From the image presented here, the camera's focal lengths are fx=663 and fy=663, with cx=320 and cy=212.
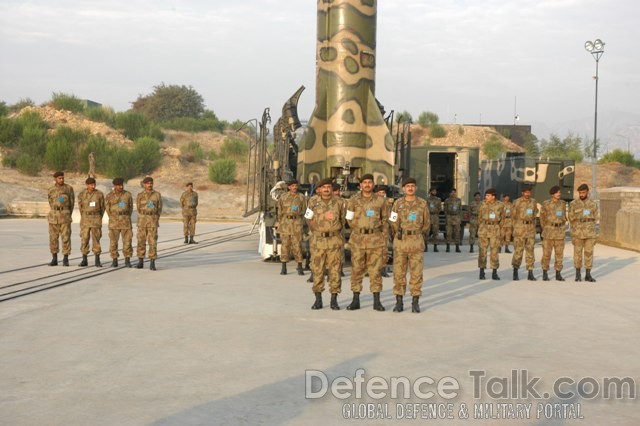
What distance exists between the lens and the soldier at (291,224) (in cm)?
1233

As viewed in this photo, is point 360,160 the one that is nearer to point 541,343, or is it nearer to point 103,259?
point 103,259

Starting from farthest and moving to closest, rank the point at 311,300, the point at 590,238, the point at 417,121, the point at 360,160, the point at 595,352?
the point at 417,121
the point at 360,160
the point at 590,238
the point at 311,300
the point at 595,352

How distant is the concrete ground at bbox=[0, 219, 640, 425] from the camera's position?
15.5 feet

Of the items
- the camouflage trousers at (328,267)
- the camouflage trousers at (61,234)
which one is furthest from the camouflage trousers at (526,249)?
the camouflage trousers at (61,234)

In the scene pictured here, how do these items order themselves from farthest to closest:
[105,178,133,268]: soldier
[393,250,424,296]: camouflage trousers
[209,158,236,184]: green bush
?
1. [209,158,236,184]: green bush
2. [105,178,133,268]: soldier
3. [393,250,424,296]: camouflage trousers

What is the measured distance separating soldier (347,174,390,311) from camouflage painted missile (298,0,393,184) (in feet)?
15.4

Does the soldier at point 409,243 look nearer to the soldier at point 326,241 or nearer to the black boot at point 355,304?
the black boot at point 355,304

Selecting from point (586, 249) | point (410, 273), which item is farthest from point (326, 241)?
point (586, 249)

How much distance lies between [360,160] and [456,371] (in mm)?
8059

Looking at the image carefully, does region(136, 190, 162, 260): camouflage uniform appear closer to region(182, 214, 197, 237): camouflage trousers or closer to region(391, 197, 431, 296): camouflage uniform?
region(391, 197, 431, 296): camouflage uniform

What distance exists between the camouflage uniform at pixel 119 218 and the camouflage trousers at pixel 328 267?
5.16m

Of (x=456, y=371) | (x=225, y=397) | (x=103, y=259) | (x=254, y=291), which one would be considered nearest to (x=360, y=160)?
(x=254, y=291)

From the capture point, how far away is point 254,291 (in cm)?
1013

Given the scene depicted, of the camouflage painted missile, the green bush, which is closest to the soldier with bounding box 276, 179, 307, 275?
the camouflage painted missile
